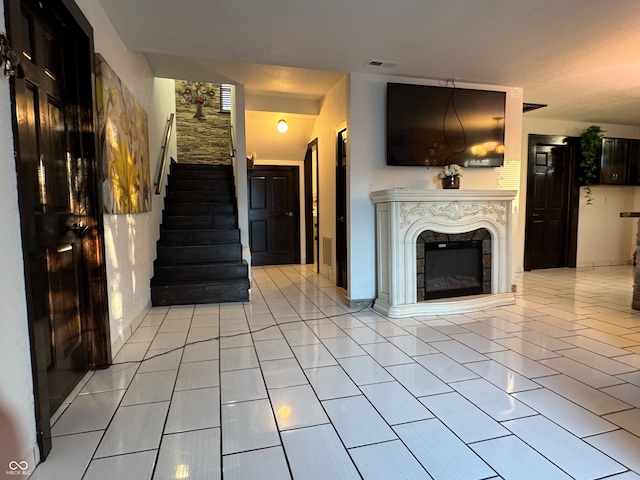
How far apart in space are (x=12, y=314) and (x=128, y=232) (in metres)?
1.83

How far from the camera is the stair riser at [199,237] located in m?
4.56

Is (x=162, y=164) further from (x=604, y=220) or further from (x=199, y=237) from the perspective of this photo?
(x=604, y=220)

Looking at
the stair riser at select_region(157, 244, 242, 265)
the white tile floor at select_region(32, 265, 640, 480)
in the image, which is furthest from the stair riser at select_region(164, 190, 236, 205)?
the white tile floor at select_region(32, 265, 640, 480)

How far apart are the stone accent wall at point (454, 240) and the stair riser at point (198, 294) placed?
6.27ft

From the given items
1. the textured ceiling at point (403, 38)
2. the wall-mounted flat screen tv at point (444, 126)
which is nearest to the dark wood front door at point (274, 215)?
the textured ceiling at point (403, 38)

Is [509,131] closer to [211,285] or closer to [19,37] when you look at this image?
[211,285]

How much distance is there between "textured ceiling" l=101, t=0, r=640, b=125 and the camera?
248cm

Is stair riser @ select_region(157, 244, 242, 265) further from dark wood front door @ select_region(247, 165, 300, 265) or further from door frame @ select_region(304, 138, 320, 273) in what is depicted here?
dark wood front door @ select_region(247, 165, 300, 265)

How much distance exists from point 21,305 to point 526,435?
7.20ft

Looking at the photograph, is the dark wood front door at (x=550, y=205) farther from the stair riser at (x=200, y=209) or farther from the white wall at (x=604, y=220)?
the stair riser at (x=200, y=209)

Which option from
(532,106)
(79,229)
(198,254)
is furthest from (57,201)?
(532,106)

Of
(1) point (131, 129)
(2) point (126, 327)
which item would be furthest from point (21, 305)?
(1) point (131, 129)

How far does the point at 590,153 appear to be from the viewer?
602cm

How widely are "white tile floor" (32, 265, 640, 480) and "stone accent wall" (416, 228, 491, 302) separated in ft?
1.64
